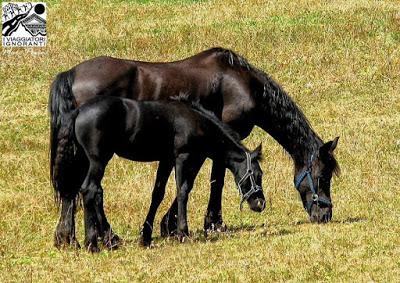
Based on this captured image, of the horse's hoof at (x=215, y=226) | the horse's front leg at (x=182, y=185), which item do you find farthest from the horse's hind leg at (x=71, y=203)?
the horse's hoof at (x=215, y=226)

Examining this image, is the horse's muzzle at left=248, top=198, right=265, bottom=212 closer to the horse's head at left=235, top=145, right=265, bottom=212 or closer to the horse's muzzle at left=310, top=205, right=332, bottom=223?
the horse's head at left=235, top=145, right=265, bottom=212

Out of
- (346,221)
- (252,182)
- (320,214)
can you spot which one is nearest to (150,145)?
(252,182)

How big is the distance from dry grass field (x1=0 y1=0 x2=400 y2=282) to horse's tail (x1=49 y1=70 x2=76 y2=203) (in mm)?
969

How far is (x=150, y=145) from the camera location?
11.8 m

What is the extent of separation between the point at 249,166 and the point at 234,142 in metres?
0.37

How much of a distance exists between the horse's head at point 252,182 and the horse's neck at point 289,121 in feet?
5.00

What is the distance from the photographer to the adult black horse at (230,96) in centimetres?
1326

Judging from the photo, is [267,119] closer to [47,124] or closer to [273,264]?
[273,264]

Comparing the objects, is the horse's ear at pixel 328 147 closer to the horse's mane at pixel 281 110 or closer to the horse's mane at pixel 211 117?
the horse's mane at pixel 281 110

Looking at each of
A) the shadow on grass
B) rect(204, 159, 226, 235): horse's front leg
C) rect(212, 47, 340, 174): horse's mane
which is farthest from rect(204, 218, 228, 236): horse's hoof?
rect(212, 47, 340, 174): horse's mane

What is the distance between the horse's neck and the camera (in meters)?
13.6

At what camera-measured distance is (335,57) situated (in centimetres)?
2531

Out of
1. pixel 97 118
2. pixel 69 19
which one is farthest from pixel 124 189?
pixel 69 19

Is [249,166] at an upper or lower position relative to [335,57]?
upper
